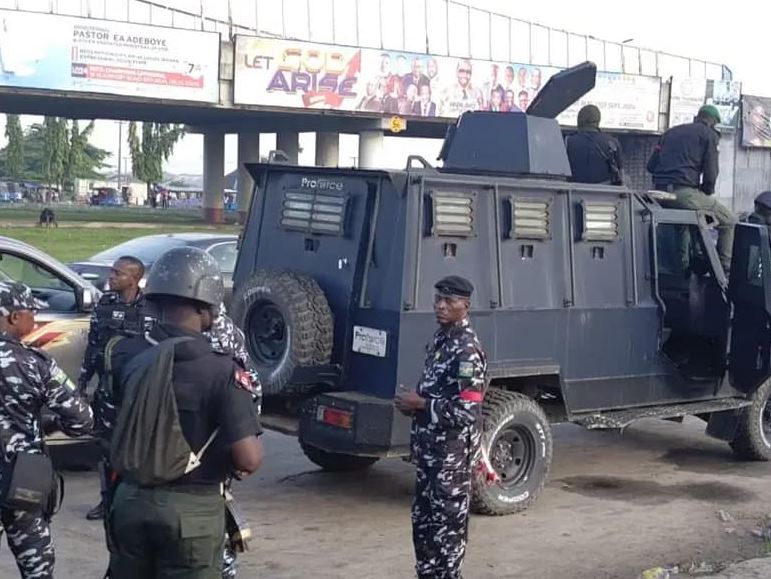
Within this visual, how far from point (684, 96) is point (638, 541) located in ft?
136

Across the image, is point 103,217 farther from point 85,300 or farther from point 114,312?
point 114,312

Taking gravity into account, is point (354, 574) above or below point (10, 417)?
below

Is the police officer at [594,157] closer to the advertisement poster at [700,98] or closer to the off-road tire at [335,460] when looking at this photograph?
the off-road tire at [335,460]

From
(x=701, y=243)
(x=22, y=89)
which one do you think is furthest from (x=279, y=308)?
(x=22, y=89)

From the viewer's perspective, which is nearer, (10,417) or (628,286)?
(10,417)

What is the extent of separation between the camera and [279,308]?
7.84m

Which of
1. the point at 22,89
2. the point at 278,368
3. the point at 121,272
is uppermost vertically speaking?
the point at 22,89

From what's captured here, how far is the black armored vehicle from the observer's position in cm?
771

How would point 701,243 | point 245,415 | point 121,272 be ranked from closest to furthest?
point 245,415
point 121,272
point 701,243

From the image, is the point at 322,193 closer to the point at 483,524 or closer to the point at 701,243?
the point at 483,524

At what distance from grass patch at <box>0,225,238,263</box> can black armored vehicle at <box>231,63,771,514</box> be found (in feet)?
55.3

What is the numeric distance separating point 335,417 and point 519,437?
137 centimetres

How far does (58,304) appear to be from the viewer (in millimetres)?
9094

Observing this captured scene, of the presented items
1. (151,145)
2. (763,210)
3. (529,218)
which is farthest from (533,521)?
Result: (151,145)
